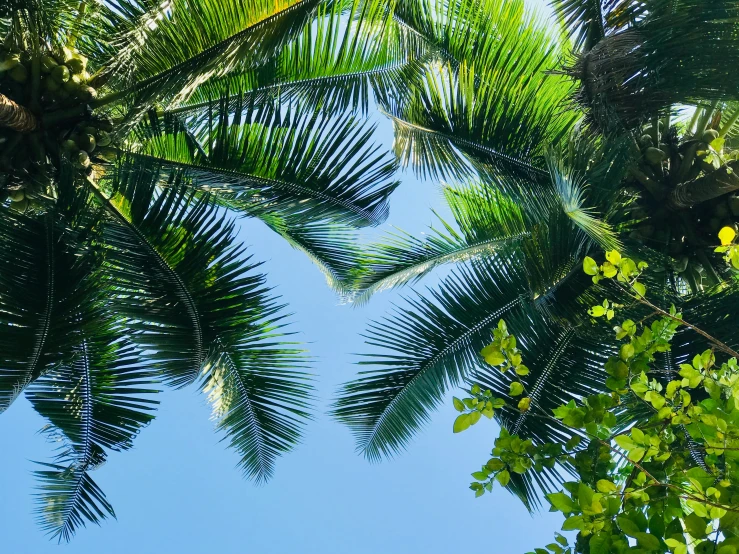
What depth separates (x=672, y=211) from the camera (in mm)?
5188

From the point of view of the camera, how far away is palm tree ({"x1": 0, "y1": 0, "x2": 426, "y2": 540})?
462 centimetres

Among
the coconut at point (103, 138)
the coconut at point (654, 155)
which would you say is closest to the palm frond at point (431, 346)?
the coconut at point (654, 155)

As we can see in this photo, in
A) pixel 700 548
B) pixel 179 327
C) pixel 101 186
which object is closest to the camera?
pixel 700 548

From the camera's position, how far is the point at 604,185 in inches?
185

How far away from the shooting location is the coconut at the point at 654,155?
5.09 m

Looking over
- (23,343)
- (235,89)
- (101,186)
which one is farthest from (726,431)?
(235,89)

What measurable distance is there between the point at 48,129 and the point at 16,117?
1.46 feet

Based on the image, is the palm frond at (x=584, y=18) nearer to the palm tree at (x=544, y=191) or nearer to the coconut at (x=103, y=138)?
the palm tree at (x=544, y=191)

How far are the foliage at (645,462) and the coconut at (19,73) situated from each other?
153 inches

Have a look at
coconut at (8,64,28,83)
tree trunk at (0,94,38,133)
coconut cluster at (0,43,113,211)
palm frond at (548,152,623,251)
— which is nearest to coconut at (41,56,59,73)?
coconut cluster at (0,43,113,211)

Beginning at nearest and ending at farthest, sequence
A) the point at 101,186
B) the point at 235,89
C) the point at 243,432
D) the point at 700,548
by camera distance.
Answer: the point at 700,548
the point at 101,186
the point at 243,432
the point at 235,89

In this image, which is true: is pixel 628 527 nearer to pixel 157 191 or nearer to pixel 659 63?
pixel 659 63

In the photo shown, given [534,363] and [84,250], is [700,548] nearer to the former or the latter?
[534,363]

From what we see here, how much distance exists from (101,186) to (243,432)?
7.85 ft
